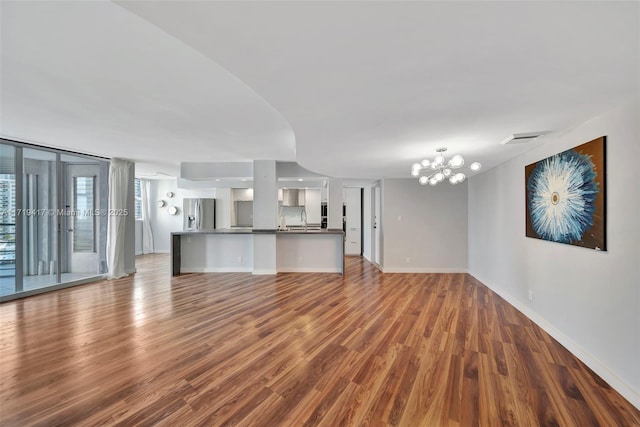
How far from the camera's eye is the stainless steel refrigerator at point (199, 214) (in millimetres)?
8070

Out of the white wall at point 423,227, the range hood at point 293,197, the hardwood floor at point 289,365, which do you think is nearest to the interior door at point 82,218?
the hardwood floor at point 289,365

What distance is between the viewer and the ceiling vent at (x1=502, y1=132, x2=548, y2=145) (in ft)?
8.37

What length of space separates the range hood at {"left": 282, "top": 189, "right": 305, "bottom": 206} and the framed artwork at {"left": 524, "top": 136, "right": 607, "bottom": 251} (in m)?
5.64

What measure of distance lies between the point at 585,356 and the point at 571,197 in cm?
152

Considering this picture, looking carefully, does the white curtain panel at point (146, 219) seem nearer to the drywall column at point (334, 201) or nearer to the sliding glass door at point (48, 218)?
the sliding glass door at point (48, 218)

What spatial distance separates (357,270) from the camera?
19.9 feet

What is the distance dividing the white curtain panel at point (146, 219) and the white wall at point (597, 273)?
34.0 ft

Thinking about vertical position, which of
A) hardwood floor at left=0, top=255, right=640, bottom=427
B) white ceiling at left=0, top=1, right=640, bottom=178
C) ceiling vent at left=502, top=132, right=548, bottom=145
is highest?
white ceiling at left=0, top=1, right=640, bottom=178

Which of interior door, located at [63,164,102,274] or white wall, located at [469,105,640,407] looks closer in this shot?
→ white wall, located at [469,105,640,407]

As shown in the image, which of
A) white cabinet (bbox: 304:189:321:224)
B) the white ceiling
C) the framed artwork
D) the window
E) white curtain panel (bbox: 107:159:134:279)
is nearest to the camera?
the white ceiling

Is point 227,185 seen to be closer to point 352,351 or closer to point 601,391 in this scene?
point 352,351

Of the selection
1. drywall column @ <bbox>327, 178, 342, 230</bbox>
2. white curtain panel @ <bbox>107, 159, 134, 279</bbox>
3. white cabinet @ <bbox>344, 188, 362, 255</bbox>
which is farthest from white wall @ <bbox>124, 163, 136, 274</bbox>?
white cabinet @ <bbox>344, 188, 362, 255</bbox>

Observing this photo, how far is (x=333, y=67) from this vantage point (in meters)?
1.41

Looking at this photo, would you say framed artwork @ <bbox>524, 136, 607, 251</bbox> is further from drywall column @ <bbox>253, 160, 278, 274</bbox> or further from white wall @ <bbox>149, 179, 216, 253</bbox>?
A: white wall @ <bbox>149, 179, 216, 253</bbox>
